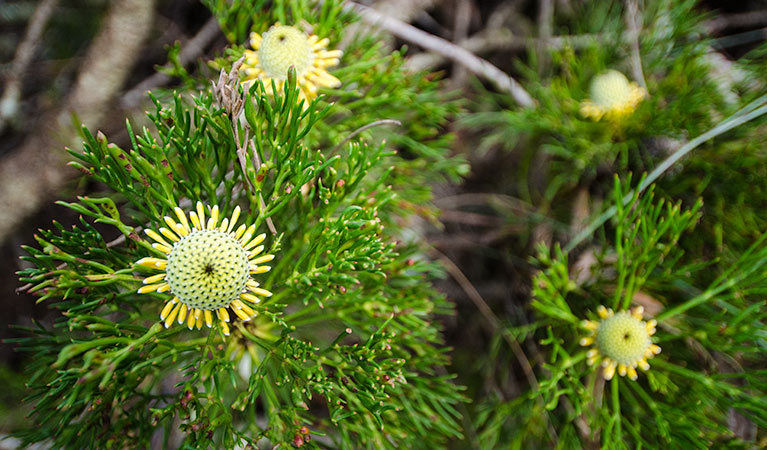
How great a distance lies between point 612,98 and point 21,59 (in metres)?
2.21

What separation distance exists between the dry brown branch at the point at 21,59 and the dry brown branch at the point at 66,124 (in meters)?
0.28

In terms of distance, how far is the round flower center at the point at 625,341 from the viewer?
1.12 m

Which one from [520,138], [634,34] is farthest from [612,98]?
[520,138]

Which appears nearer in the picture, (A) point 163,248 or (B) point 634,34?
(A) point 163,248

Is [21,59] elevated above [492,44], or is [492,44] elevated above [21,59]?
[21,59]

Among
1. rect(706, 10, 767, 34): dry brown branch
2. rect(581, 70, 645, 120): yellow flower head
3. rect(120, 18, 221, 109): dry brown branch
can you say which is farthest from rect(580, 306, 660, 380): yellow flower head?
rect(120, 18, 221, 109): dry brown branch

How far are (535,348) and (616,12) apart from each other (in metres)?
1.35

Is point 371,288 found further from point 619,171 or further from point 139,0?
point 139,0

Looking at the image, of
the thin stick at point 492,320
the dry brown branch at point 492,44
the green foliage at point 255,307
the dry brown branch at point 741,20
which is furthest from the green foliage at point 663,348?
the dry brown branch at point 741,20

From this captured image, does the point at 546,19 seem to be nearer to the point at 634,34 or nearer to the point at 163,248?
the point at 634,34

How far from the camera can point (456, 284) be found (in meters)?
2.04

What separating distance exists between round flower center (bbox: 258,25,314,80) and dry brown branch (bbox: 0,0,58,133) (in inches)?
53.0

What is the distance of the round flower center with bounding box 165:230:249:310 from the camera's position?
0.82 meters

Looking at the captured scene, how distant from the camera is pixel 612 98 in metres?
1.57
